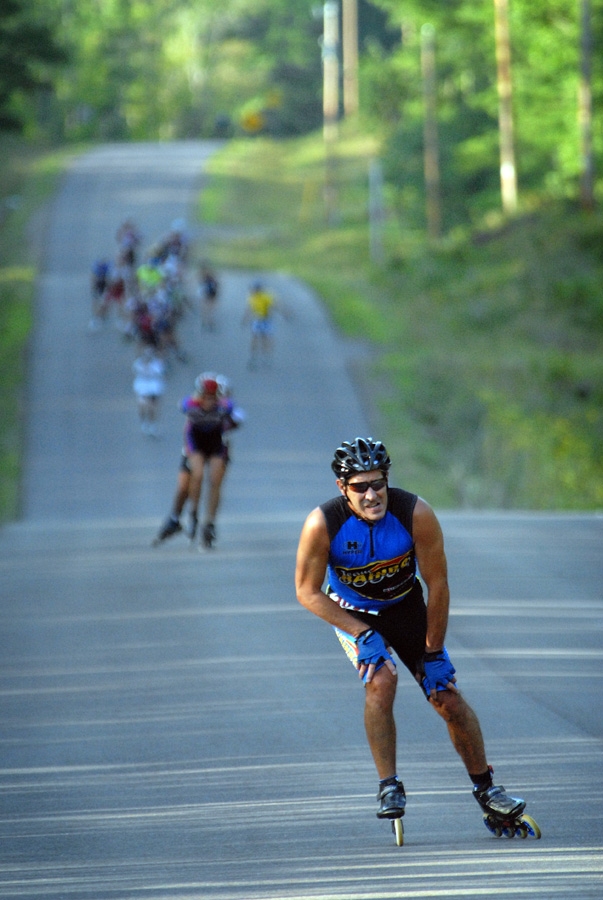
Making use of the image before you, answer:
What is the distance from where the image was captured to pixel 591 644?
10.7 meters

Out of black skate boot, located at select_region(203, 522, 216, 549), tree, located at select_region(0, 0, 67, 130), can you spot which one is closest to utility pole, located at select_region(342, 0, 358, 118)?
tree, located at select_region(0, 0, 67, 130)

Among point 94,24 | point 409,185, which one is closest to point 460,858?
point 409,185

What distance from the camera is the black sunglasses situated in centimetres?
581

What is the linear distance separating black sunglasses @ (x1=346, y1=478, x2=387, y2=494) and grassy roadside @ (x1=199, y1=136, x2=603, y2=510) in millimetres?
19356

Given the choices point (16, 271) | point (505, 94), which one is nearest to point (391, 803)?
point (16, 271)

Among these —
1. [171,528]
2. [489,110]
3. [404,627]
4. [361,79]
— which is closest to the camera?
[404,627]

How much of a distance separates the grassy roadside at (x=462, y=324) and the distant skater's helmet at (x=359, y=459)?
19.3 m

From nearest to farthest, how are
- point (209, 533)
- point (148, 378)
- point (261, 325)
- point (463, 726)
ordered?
point (463, 726), point (209, 533), point (148, 378), point (261, 325)

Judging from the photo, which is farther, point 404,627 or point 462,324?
point 462,324

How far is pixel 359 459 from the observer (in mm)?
5832

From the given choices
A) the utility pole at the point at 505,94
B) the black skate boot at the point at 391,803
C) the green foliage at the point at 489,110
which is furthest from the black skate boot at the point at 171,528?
the green foliage at the point at 489,110

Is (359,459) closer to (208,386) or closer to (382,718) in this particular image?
(382,718)

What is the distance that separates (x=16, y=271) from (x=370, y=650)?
145 feet

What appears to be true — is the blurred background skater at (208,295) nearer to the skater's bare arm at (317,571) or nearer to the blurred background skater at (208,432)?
the blurred background skater at (208,432)
